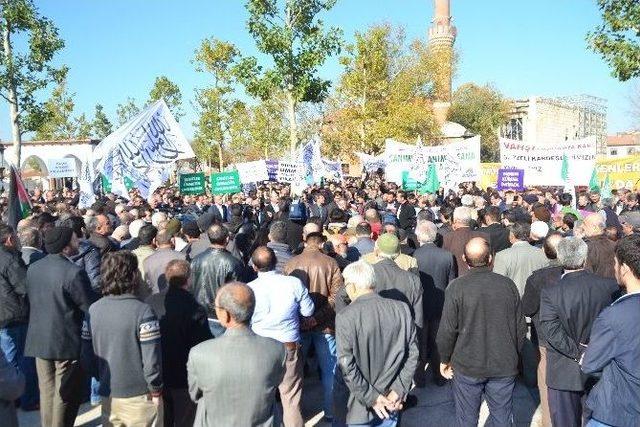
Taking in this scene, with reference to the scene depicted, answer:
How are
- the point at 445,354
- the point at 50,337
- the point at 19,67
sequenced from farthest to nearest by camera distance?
the point at 19,67, the point at 50,337, the point at 445,354

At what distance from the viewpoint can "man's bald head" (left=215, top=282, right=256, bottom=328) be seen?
322 cm

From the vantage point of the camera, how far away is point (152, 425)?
13.2 ft

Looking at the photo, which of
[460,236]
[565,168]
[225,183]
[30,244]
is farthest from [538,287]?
[225,183]

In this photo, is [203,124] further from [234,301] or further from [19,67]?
[234,301]

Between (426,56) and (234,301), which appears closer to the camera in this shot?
(234,301)

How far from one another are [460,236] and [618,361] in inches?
168

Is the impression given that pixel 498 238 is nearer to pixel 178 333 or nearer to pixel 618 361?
pixel 618 361

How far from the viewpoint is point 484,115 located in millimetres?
62438

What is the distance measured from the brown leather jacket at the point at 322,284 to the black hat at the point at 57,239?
202 cm

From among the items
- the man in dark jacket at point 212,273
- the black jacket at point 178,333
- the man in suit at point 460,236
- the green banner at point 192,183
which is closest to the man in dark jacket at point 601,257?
the man in suit at point 460,236

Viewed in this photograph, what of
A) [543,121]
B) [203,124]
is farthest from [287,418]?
[543,121]

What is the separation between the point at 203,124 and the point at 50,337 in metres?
32.8

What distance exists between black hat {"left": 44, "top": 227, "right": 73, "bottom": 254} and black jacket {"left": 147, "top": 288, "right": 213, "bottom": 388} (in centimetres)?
116

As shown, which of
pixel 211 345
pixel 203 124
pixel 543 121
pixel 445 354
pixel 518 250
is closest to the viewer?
pixel 211 345
